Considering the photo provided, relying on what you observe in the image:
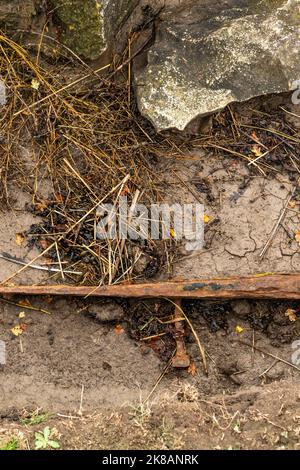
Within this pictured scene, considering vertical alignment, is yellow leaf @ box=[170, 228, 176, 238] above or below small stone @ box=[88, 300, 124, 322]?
above

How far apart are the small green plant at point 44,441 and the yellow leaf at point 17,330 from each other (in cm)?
71

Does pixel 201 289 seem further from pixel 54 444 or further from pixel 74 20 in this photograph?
pixel 74 20

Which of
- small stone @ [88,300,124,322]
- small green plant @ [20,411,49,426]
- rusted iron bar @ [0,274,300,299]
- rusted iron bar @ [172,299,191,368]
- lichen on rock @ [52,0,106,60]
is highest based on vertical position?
lichen on rock @ [52,0,106,60]

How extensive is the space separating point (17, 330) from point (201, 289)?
3.97ft

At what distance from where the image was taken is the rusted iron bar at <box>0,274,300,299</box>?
4379mm

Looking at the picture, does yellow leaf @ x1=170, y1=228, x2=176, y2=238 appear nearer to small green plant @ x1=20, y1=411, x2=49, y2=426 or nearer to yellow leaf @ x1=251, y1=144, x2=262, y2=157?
yellow leaf @ x1=251, y1=144, x2=262, y2=157

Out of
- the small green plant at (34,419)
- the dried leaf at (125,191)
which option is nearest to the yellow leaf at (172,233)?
the dried leaf at (125,191)

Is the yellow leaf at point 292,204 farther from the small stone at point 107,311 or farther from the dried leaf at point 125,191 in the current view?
the small stone at point 107,311

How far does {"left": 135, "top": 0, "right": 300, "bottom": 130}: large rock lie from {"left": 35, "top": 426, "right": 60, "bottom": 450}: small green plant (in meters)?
2.09

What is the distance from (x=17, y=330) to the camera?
15.3 feet

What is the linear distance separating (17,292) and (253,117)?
1.99 metres

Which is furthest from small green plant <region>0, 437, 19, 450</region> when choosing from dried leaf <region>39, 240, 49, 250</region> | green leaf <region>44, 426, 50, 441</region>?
dried leaf <region>39, 240, 49, 250</region>

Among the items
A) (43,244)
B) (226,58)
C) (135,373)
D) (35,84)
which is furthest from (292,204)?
(35,84)

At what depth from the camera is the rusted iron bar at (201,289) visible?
4379mm
